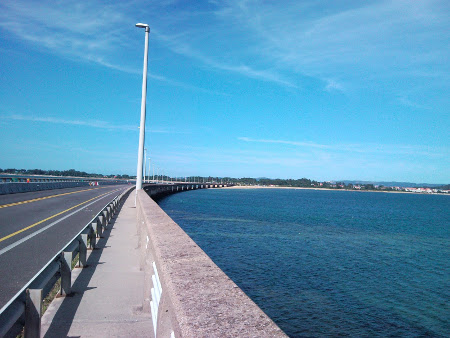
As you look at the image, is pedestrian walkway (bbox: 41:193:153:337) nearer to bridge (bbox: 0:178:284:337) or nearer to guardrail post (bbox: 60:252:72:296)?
bridge (bbox: 0:178:284:337)

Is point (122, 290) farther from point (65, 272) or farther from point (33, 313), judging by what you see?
point (33, 313)

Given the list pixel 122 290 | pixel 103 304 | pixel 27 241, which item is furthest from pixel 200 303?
pixel 27 241

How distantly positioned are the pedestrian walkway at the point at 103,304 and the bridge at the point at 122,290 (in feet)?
0.04

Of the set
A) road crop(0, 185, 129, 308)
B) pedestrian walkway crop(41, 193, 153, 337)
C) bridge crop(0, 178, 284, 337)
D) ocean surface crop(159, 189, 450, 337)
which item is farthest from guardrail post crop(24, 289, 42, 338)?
ocean surface crop(159, 189, 450, 337)

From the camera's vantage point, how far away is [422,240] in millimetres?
36625

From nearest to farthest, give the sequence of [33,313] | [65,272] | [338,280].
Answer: [33,313]
[65,272]
[338,280]

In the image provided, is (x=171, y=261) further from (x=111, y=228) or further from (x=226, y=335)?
(x=111, y=228)

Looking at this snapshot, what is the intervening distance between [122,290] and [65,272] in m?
1.15

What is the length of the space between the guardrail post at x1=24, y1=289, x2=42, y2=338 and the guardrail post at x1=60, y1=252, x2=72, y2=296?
234 cm

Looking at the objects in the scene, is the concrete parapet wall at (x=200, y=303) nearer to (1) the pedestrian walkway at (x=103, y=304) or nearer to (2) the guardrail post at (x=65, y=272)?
(1) the pedestrian walkway at (x=103, y=304)

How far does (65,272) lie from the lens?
676cm

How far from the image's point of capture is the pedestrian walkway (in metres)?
5.59

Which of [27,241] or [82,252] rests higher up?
[82,252]

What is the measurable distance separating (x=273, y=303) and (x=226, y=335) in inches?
505
